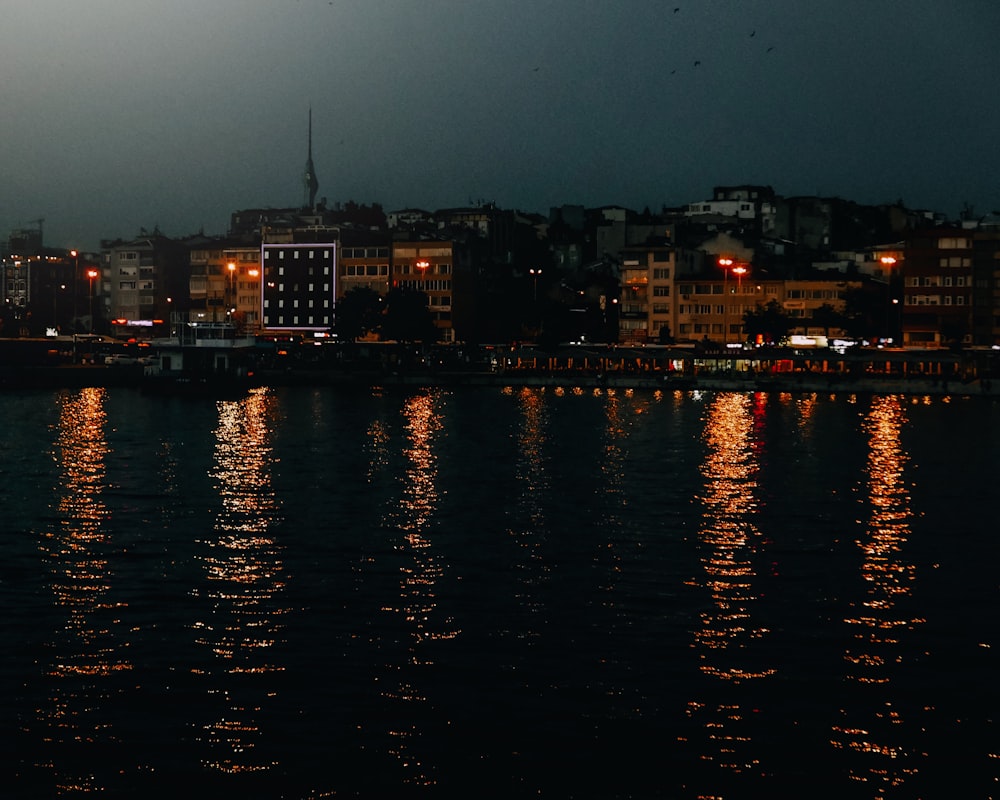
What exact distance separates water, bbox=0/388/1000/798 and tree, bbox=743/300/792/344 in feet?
207

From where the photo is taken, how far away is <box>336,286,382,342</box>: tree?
109 metres

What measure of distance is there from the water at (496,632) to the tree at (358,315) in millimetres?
68299

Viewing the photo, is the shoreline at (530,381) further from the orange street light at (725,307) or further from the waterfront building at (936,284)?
the orange street light at (725,307)

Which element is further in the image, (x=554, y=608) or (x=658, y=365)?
(x=658, y=365)

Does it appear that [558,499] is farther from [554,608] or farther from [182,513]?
[554,608]

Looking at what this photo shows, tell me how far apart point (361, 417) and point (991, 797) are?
55.4m

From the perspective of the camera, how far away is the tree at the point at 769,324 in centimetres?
10350

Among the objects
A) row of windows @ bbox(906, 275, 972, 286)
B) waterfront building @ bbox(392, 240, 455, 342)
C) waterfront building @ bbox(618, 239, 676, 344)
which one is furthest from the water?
waterfront building @ bbox(392, 240, 455, 342)

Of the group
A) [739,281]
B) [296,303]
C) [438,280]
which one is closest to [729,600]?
[739,281]

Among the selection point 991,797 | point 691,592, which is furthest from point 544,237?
point 991,797

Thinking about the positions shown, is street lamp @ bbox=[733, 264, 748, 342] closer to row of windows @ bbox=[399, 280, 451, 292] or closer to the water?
row of windows @ bbox=[399, 280, 451, 292]

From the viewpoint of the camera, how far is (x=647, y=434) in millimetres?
56250

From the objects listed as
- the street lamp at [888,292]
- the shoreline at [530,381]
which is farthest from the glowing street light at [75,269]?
the street lamp at [888,292]

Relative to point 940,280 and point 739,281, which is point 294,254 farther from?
point 940,280
